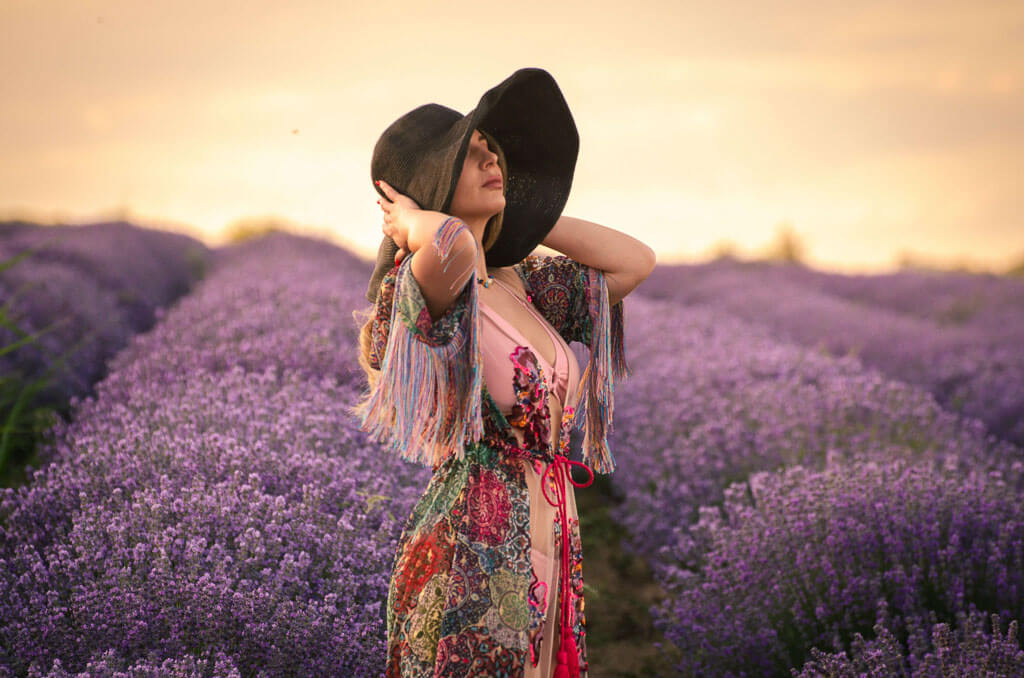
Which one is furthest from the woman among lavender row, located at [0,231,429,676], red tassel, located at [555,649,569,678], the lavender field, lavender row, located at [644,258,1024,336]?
lavender row, located at [644,258,1024,336]

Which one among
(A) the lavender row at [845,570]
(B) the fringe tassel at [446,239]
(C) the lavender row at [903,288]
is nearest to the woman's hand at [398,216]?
(B) the fringe tassel at [446,239]

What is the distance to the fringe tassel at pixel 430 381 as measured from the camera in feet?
5.15

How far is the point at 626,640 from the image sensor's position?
11.7 ft

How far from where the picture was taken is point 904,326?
22.8ft

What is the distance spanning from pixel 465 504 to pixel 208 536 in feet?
3.66

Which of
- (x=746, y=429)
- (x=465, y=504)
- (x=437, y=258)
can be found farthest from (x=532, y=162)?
(x=746, y=429)

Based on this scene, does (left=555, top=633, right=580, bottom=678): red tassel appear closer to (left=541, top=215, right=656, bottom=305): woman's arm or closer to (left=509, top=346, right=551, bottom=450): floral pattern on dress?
(left=509, top=346, right=551, bottom=450): floral pattern on dress

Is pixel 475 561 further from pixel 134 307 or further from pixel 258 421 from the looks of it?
pixel 134 307

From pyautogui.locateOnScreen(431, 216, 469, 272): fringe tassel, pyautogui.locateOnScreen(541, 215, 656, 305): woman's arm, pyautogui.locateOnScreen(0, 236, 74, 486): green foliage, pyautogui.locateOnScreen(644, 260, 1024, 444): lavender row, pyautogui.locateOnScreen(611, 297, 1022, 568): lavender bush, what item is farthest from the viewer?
pyautogui.locateOnScreen(644, 260, 1024, 444): lavender row

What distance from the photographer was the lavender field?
7.02ft

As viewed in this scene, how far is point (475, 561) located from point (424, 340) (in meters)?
0.47

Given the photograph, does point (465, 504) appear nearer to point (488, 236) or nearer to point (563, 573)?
point (563, 573)

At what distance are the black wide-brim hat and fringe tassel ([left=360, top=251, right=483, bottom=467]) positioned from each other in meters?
0.21

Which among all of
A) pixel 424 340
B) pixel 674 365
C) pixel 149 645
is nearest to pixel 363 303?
pixel 674 365
